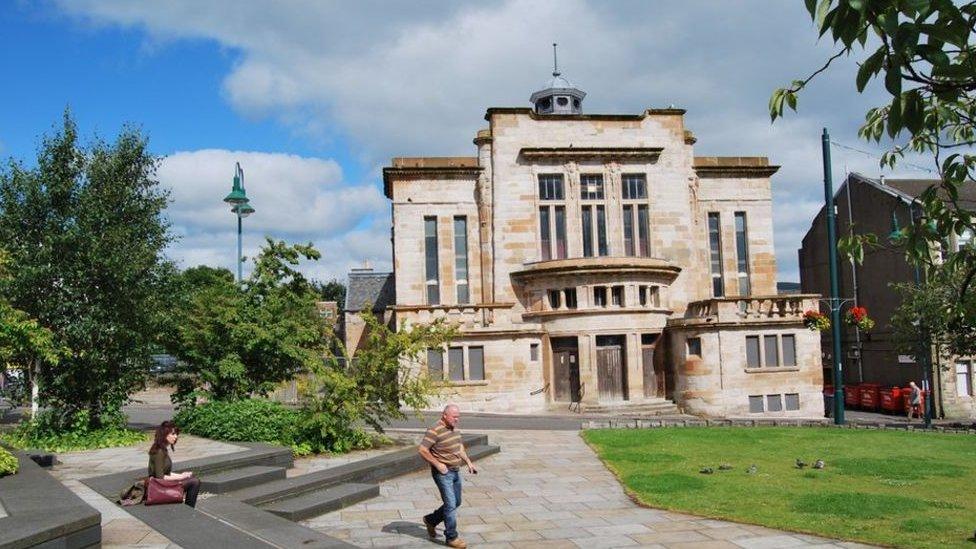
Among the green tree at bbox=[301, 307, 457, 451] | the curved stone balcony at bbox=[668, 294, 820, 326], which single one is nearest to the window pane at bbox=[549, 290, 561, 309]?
the curved stone balcony at bbox=[668, 294, 820, 326]

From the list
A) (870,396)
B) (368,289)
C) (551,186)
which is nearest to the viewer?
(551,186)

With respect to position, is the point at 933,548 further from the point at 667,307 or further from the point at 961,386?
the point at 961,386

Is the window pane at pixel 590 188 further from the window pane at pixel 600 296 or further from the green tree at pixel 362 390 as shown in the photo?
the green tree at pixel 362 390

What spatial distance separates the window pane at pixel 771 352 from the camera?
3142 cm

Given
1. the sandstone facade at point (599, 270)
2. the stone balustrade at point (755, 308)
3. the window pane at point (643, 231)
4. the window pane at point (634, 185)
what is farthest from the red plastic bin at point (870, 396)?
the window pane at point (634, 185)

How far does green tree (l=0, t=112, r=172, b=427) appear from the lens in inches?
630

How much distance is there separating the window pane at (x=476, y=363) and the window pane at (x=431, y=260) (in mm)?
4117

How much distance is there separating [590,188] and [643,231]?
3271 mm

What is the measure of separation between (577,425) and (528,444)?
561 cm

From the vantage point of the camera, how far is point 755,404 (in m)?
31.1

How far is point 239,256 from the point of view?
20156 mm

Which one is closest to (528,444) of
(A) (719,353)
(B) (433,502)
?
(B) (433,502)

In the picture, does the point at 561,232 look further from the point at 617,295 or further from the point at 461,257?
the point at 461,257

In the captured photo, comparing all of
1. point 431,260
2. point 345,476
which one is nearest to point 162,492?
point 345,476
